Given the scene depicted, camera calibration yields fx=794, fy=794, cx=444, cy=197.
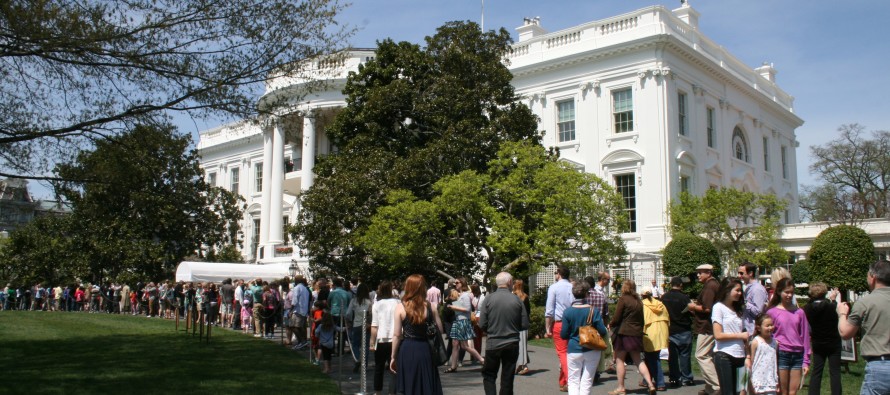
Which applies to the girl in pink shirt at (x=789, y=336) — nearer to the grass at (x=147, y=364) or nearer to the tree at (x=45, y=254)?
the grass at (x=147, y=364)

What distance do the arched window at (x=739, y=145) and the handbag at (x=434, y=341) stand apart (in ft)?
120

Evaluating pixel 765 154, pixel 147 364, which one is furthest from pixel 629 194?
pixel 147 364

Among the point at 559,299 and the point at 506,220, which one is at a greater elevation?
the point at 506,220

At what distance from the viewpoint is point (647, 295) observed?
12.3 meters

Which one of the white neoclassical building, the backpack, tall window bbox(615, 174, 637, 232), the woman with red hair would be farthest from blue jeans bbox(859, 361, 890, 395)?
tall window bbox(615, 174, 637, 232)

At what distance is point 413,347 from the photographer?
27.8 feet

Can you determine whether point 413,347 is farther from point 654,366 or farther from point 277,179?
point 277,179

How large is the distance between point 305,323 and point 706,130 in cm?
2699

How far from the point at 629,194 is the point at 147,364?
26.5 m

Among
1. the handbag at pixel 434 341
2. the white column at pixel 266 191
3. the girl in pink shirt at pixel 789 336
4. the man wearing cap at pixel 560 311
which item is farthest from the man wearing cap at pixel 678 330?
the white column at pixel 266 191

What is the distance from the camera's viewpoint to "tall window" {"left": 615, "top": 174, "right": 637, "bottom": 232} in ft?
118

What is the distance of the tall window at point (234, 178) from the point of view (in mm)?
59500

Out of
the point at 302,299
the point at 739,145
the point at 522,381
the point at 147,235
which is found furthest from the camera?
the point at 739,145

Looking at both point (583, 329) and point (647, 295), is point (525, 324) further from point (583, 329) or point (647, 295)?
point (647, 295)
